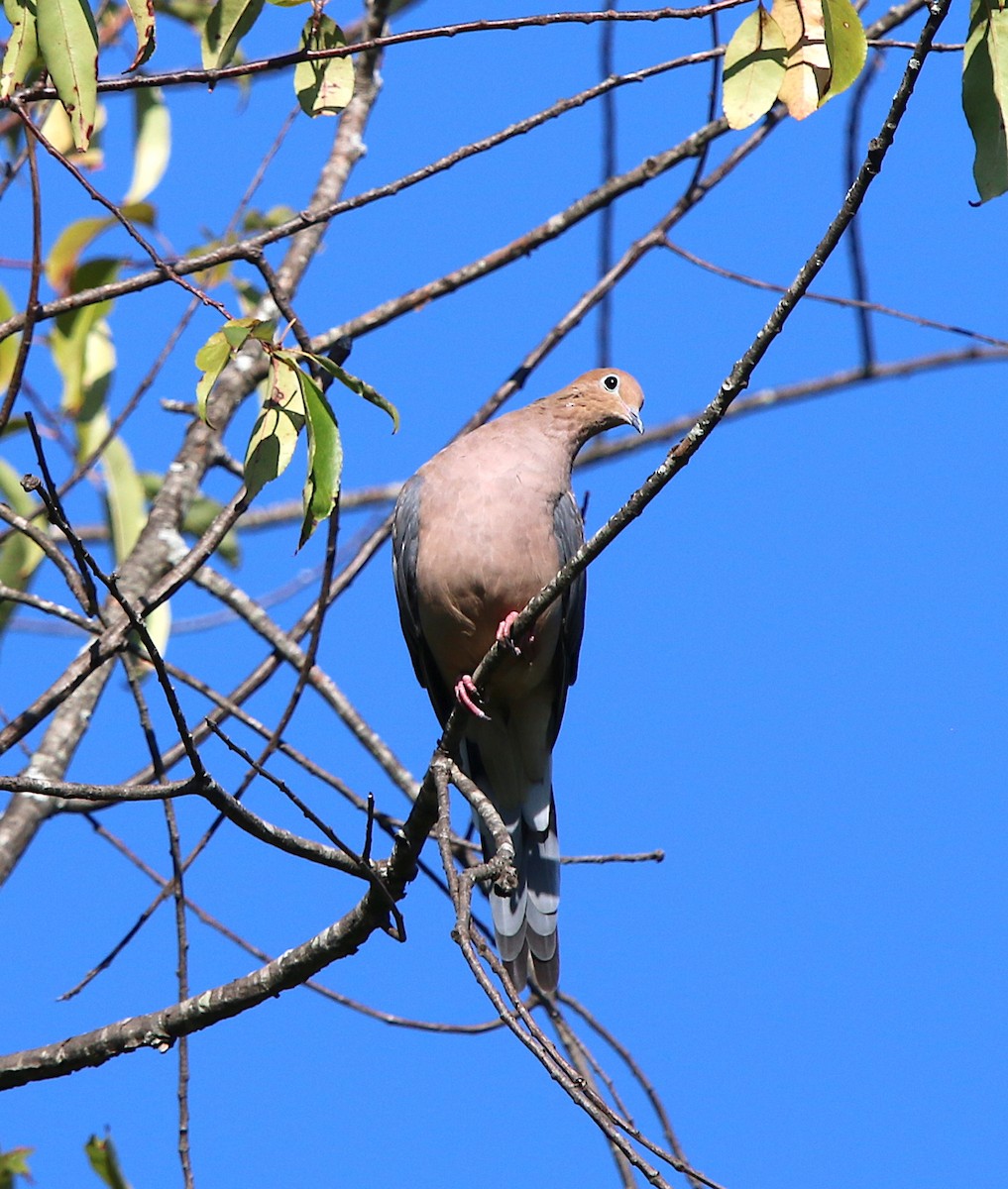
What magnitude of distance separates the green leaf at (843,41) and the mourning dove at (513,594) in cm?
184

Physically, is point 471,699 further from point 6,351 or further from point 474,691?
point 6,351

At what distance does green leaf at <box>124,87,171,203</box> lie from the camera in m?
5.28

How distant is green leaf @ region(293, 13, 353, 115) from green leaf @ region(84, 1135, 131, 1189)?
2.34 m

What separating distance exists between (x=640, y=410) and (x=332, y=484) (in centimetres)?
230

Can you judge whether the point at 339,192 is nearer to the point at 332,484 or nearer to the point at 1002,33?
the point at 332,484

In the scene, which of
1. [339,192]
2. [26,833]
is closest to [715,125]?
[339,192]

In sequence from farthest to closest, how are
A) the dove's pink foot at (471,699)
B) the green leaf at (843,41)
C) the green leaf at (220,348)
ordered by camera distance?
1. the dove's pink foot at (471,699)
2. the green leaf at (220,348)
3. the green leaf at (843,41)

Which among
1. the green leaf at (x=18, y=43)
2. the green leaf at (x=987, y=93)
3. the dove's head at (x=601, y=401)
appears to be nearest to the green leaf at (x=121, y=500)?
the dove's head at (x=601, y=401)

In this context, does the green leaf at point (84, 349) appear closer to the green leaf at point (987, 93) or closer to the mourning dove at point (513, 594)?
the mourning dove at point (513, 594)

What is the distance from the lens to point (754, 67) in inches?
104

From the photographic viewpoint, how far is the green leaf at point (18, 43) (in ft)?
9.22

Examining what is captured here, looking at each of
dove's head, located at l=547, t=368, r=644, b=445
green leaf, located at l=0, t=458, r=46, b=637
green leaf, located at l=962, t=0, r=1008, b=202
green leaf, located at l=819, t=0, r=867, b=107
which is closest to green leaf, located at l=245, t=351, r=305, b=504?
green leaf, located at l=819, t=0, r=867, b=107

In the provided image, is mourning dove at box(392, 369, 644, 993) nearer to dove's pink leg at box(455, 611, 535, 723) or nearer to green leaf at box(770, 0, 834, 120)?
dove's pink leg at box(455, 611, 535, 723)

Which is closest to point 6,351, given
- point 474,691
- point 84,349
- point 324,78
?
point 84,349
